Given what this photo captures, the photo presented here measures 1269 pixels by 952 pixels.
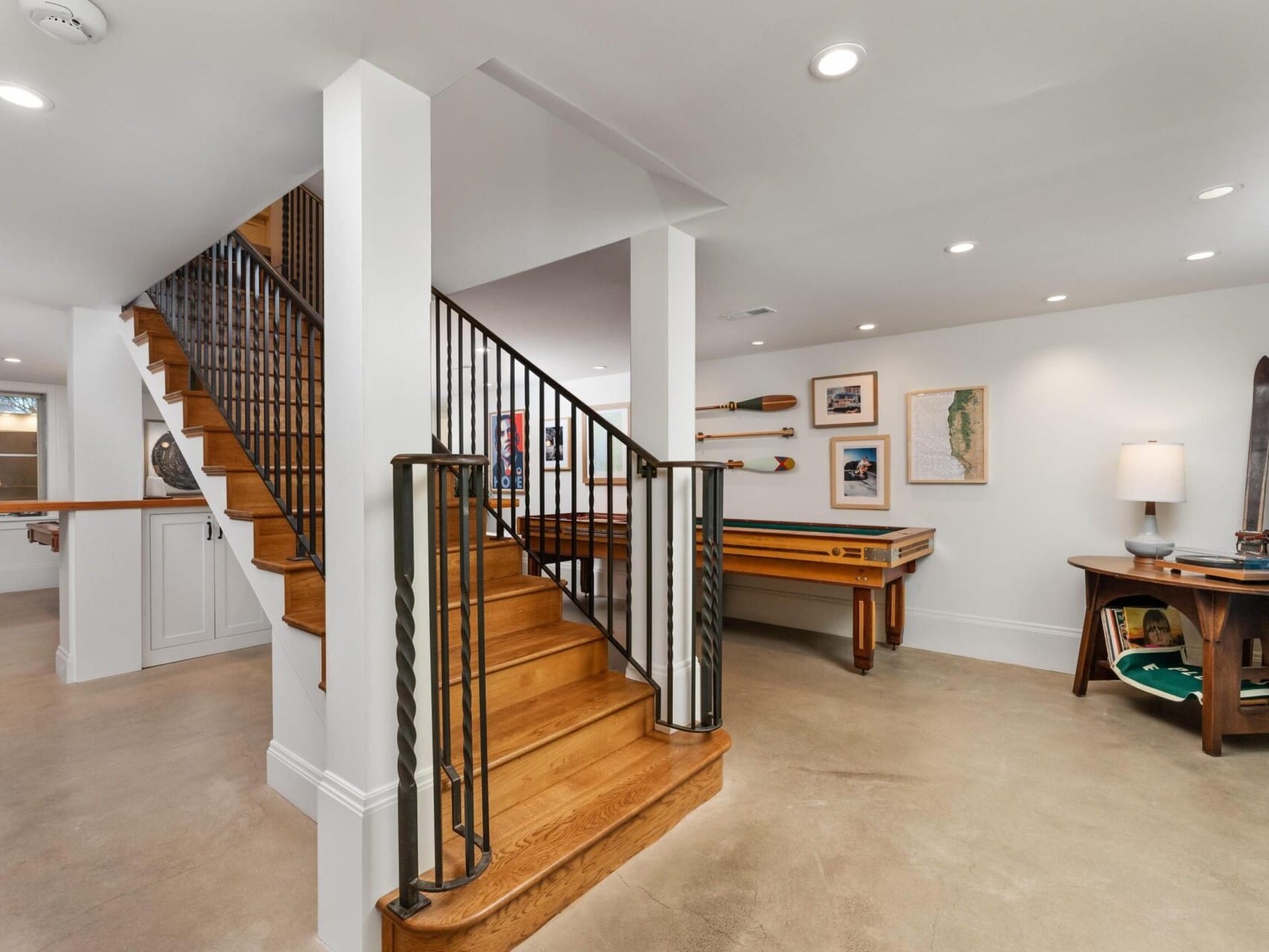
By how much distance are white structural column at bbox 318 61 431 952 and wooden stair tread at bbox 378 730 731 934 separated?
18 cm

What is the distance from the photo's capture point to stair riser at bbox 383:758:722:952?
1461 millimetres

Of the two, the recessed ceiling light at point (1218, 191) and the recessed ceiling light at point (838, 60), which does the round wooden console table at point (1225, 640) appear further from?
the recessed ceiling light at point (838, 60)

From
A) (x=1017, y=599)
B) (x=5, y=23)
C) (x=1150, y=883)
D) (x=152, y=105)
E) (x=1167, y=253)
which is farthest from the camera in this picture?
(x=1017, y=599)

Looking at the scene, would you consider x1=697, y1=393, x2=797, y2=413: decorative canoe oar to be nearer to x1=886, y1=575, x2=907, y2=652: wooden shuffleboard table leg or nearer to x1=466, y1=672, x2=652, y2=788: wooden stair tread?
x1=886, y1=575, x2=907, y2=652: wooden shuffleboard table leg

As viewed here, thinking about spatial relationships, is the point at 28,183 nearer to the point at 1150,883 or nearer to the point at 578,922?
the point at 578,922

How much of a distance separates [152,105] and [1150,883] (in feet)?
11.7

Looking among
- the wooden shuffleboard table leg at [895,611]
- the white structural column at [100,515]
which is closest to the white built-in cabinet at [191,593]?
the white structural column at [100,515]

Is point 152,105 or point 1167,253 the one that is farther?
point 1167,253

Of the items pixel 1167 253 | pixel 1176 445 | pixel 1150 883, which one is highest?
pixel 1167 253

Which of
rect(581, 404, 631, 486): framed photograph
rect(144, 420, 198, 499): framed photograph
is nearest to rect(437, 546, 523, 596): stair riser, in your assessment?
rect(581, 404, 631, 486): framed photograph

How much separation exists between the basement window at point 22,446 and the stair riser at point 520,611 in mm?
6958

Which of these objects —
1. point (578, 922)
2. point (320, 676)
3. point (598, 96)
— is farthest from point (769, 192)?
point (578, 922)

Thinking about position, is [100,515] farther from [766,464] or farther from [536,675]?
[766,464]

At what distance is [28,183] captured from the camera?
2107 millimetres
